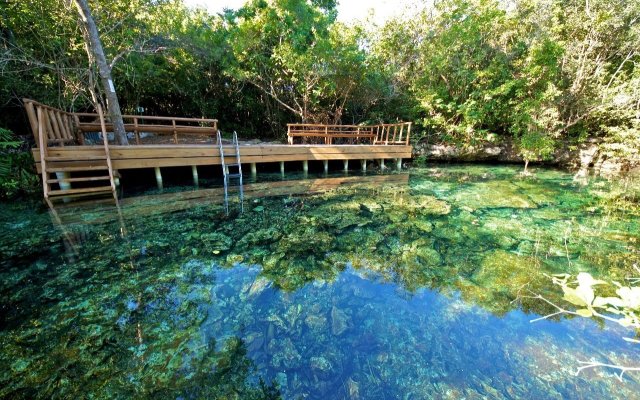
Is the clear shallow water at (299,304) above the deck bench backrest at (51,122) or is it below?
below

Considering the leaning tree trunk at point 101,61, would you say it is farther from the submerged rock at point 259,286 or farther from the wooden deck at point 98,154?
the submerged rock at point 259,286

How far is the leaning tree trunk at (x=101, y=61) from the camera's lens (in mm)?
5578

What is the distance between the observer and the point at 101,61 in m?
5.90

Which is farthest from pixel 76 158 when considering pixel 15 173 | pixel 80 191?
pixel 15 173

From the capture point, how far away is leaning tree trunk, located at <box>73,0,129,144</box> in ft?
18.3

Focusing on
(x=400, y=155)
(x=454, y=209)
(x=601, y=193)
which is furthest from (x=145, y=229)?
(x=601, y=193)

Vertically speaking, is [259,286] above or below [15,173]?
below

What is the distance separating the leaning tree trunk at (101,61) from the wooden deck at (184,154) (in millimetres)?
1165

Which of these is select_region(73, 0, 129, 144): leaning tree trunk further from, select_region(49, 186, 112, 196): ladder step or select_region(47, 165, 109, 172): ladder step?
select_region(49, 186, 112, 196): ladder step

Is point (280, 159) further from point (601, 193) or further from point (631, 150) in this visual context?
point (631, 150)

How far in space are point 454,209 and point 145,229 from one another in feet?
17.2

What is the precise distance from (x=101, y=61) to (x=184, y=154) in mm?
2498

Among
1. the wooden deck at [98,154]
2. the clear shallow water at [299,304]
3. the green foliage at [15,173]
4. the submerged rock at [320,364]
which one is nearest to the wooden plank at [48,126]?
the wooden deck at [98,154]

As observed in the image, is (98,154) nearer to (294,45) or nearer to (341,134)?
(294,45)
